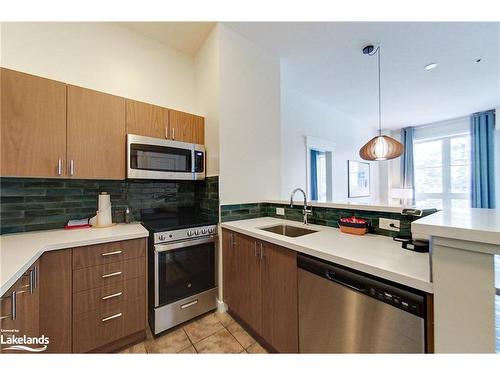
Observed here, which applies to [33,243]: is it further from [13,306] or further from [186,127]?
[186,127]

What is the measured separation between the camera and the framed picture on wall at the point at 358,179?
14.2 feet

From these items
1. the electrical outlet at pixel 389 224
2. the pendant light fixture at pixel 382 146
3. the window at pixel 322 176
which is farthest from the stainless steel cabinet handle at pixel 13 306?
the window at pixel 322 176

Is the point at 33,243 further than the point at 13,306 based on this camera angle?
Yes

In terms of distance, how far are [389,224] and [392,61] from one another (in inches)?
89.1

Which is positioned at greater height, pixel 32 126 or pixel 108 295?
pixel 32 126

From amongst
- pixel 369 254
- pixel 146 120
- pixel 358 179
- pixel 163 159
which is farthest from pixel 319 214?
pixel 358 179

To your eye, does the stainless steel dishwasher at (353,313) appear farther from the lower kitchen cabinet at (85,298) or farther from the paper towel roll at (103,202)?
the paper towel roll at (103,202)

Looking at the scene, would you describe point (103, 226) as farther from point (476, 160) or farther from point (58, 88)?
point (476, 160)

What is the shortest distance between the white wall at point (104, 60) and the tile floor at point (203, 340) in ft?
7.24

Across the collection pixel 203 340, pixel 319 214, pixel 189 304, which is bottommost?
pixel 203 340

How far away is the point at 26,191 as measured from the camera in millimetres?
1511

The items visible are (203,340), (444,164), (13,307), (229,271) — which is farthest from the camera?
(444,164)

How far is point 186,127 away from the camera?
1.98 meters
